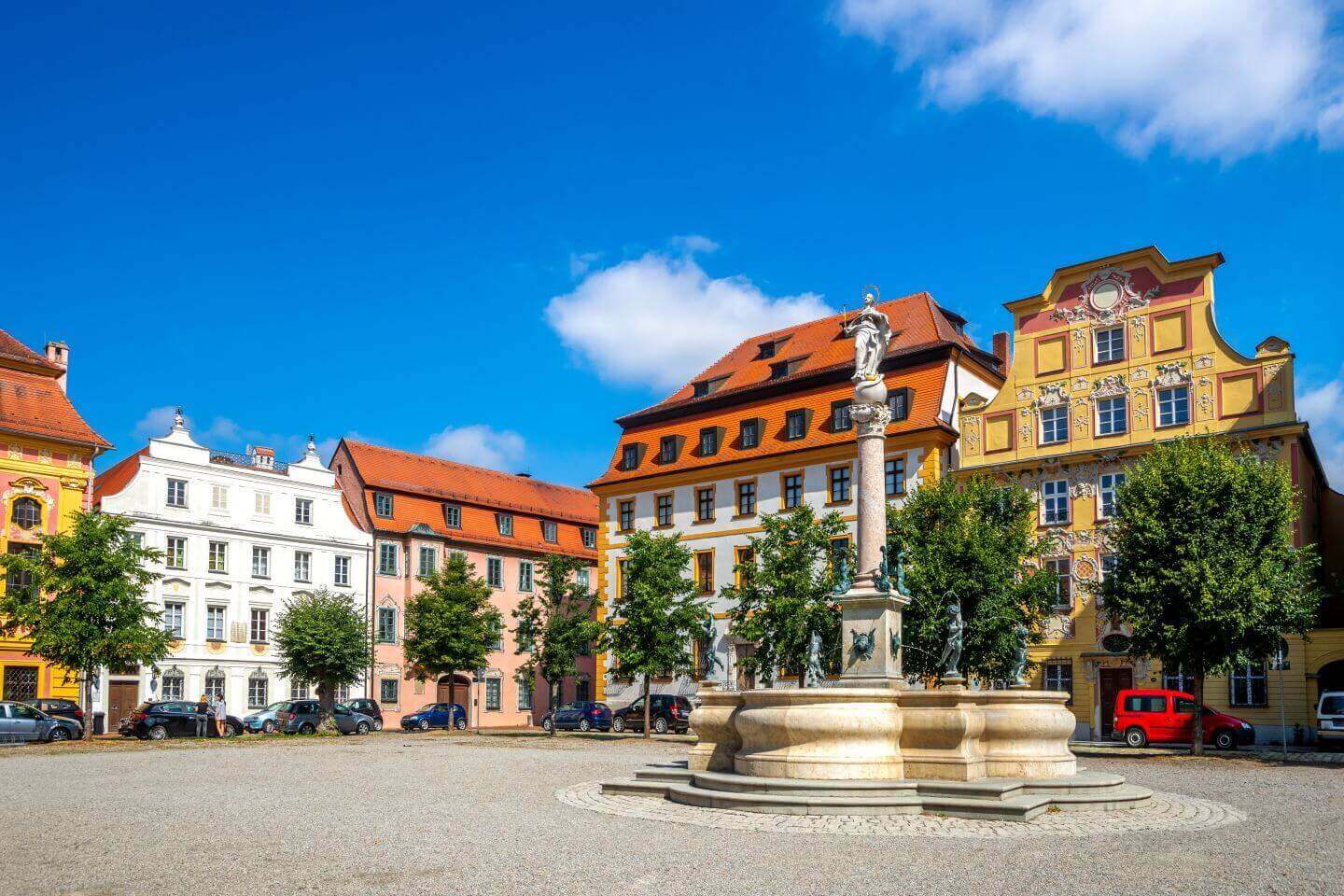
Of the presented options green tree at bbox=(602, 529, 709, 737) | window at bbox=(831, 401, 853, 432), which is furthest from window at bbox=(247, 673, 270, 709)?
window at bbox=(831, 401, 853, 432)

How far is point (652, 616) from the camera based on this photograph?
40.9 metres

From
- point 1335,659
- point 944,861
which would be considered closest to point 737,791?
point 944,861

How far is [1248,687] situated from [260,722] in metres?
32.6

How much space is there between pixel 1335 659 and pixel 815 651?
73.3ft

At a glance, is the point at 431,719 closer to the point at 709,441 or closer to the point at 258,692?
the point at 258,692

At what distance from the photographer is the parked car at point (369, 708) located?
45812 mm

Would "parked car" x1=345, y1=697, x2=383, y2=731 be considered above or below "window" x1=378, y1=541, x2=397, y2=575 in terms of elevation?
below

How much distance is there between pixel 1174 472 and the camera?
105ft

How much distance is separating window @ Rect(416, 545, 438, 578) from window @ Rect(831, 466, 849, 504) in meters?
20.8

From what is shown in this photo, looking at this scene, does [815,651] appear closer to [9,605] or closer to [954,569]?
[954,569]

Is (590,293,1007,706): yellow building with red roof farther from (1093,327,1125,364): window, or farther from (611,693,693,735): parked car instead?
(1093,327,1125,364): window

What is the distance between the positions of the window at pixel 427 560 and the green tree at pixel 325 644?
8.43 metres

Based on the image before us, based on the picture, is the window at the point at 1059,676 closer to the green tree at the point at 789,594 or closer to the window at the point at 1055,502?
the window at the point at 1055,502

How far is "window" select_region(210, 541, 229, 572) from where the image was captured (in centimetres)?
5125
